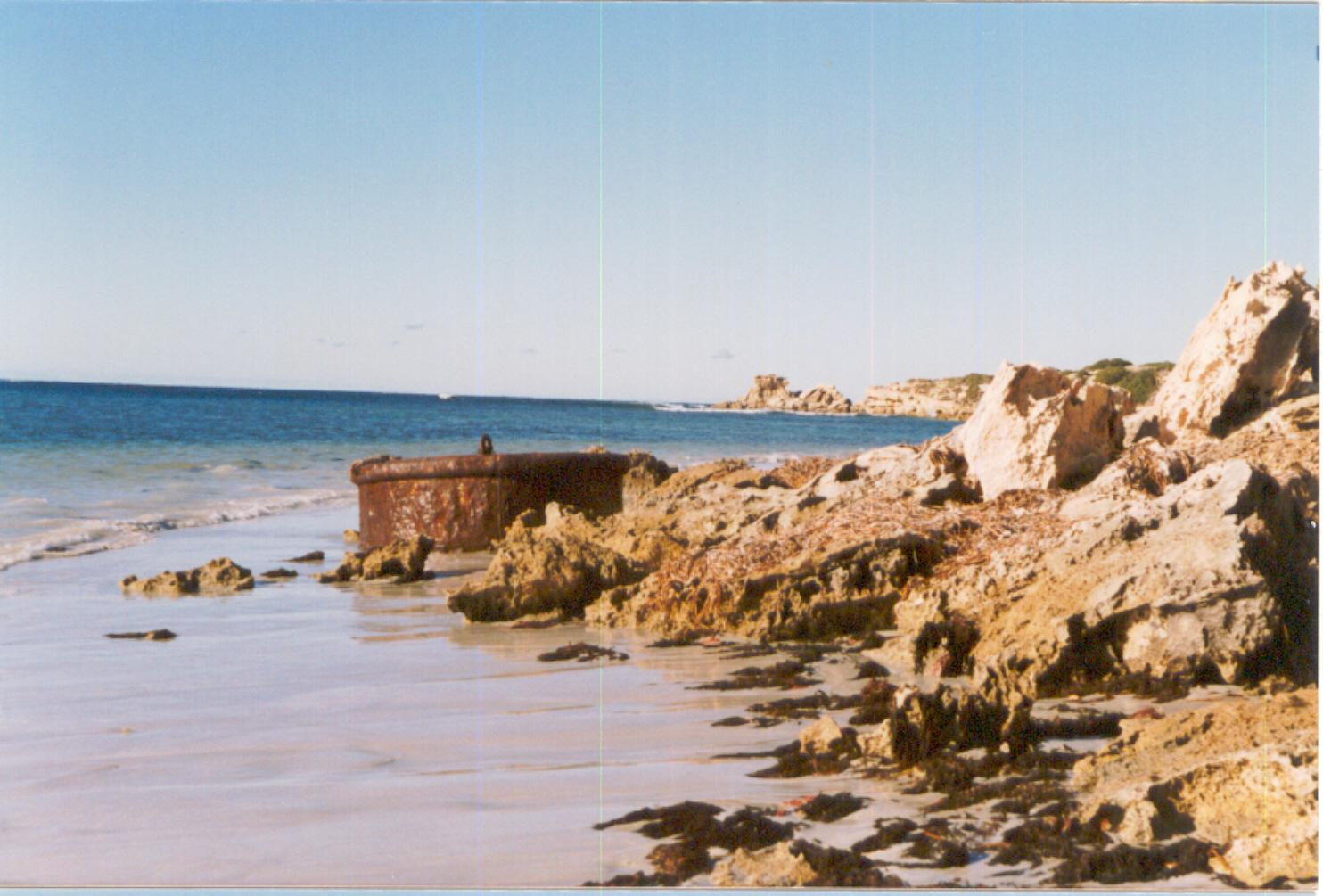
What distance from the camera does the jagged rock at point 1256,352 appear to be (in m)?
6.66

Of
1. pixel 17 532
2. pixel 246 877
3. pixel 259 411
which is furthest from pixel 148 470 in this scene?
pixel 259 411

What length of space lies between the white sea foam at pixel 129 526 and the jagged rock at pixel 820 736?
6.61 meters

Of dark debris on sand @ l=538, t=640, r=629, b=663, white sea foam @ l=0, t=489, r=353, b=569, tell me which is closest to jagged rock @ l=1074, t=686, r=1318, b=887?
dark debris on sand @ l=538, t=640, r=629, b=663

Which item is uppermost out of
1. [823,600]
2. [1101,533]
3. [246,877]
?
[1101,533]

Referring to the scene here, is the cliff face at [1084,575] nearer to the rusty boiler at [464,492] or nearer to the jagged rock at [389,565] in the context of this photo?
the rusty boiler at [464,492]

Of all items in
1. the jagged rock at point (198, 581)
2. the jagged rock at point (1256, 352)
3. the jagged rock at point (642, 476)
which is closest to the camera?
the jagged rock at point (1256, 352)

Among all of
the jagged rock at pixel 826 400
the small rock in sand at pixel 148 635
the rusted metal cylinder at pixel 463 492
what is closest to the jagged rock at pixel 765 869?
the small rock in sand at pixel 148 635

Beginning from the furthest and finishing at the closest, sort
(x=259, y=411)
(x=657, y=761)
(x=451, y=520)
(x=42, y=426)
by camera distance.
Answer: (x=259, y=411) → (x=42, y=426) → (x=451, y=520) → (x=657, y=761)

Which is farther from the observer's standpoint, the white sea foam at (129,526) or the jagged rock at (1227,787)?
the white sea foam at (129,526)

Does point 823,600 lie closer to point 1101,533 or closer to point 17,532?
point 1101,533

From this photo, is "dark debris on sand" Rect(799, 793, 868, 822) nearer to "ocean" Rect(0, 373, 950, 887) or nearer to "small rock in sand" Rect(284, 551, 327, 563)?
"ocean" Rect(0, 373, 950, 887)

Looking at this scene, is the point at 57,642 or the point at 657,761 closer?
the point at 657,761

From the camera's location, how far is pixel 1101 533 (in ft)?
14.9

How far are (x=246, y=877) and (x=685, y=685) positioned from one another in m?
1.79
